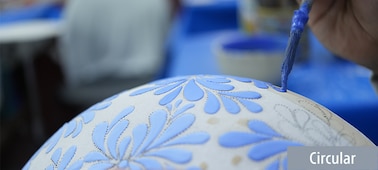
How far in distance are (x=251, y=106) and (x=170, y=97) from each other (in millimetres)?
54

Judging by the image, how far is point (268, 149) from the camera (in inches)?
11.6

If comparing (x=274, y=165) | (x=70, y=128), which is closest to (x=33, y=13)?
(x=70, y=128)

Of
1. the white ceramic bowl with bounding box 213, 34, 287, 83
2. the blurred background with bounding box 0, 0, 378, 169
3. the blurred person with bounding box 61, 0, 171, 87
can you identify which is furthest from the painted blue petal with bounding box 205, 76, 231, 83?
the blurred person with bounding box 61, 0, 171, 87

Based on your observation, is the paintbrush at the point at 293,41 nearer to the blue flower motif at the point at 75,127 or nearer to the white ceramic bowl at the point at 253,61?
the blue flower motif at the point at 75,127

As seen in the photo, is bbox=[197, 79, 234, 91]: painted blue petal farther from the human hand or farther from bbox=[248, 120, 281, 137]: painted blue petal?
the human hand

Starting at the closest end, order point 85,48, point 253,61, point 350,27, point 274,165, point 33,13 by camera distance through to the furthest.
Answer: point 274,165 < point 350,27 < point 253,61 < point 85,48 < point 33,13

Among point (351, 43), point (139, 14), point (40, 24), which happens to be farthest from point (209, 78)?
point (40, 24)

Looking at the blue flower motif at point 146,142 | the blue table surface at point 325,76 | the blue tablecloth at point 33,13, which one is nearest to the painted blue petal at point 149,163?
the blue flower motif at point 146,142

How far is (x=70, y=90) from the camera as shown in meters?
2.03

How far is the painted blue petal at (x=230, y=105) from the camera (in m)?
0.32

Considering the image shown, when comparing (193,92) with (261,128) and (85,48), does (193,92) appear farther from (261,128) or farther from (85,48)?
(85,48)

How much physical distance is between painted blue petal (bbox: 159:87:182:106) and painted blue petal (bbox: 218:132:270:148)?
5 centimetres

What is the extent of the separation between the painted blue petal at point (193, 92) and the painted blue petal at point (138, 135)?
0.04m

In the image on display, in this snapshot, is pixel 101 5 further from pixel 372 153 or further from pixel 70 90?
pixel 372 153
